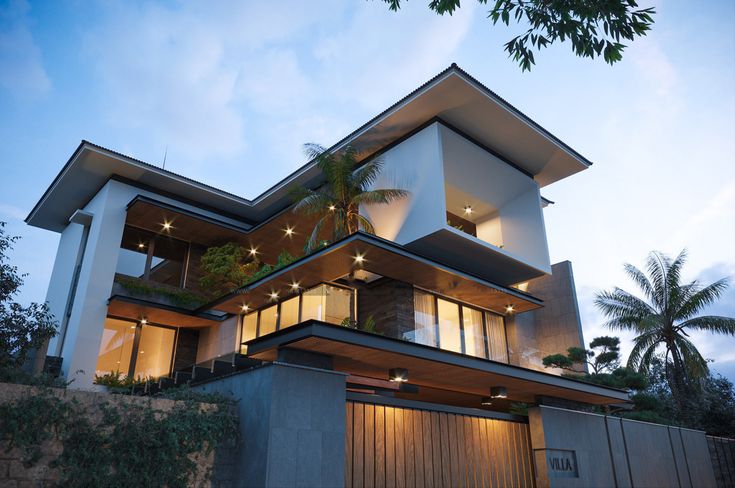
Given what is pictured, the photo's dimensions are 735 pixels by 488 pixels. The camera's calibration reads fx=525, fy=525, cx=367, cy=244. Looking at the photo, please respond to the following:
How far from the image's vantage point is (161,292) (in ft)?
61.6

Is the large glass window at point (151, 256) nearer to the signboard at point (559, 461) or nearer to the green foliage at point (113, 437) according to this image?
the green foliage at point (113, 437)

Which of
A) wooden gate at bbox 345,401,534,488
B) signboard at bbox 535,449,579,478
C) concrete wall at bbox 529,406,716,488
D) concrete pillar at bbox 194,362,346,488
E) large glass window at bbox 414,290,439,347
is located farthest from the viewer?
large glass window at bbox 414,290,439,347

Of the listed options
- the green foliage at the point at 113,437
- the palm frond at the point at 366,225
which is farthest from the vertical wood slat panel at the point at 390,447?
the palm frond at the point at 366,225

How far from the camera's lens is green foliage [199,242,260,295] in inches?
805

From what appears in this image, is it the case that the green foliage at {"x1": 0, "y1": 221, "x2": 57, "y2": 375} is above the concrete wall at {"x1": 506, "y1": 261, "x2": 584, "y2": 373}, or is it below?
below

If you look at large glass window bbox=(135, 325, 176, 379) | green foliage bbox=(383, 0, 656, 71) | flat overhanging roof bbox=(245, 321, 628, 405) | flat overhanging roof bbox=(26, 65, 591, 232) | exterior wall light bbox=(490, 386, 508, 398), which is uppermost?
flat overhanging roof bbox=(26, 65, 591, 232)

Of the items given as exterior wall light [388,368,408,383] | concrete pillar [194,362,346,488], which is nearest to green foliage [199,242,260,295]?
exterior wall light [388,368,408,383]

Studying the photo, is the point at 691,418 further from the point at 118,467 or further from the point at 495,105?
the point at 118,467

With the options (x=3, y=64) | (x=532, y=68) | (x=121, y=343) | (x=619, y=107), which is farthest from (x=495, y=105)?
(x=619, y=107)

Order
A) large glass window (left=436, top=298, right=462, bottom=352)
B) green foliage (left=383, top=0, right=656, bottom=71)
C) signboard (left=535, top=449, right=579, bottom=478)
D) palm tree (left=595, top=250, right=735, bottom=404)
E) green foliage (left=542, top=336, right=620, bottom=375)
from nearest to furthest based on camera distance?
1. green foliage (left=383, top=0, right=656, bottom=71)
2. signboard (left=535, top=449, right=579, bottom=478)
3. large glass window (left=436, top=298, right=462, bottom=352)
4. green foliage (left=542, top=336, right=620, bottom=375)
5. palm tree (left=595, top=250, right=735, bottom=404)

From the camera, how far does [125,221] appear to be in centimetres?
1973

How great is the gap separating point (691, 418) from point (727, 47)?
57.3 feet

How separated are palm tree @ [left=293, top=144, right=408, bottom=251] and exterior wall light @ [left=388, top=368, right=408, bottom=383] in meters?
5.89

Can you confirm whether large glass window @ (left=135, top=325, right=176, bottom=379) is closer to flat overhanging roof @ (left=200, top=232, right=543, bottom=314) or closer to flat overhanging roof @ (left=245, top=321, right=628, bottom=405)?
flat overhanging roof @ (left=200, top=232, right=543, bottom=314)
